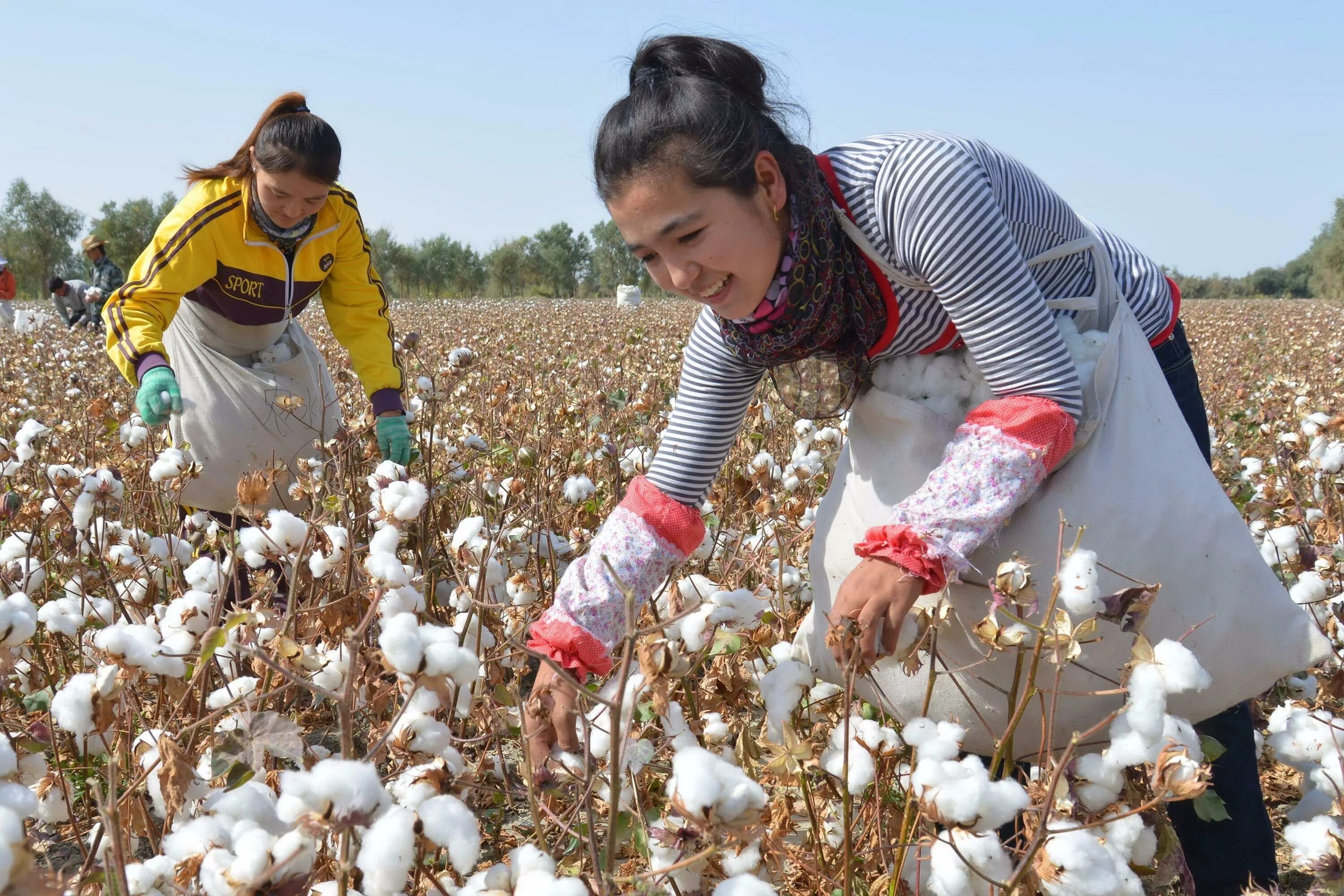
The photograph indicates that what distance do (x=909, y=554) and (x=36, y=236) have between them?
52969mm

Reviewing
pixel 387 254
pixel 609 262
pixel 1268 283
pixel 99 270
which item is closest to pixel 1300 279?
pixel 1268 283

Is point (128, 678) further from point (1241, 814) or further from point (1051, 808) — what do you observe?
point (1241, 814)

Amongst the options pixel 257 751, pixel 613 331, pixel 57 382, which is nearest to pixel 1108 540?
pixel 257 751

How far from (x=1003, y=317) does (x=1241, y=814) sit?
87 cm

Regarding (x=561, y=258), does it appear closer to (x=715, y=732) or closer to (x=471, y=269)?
(x=471, y=269)

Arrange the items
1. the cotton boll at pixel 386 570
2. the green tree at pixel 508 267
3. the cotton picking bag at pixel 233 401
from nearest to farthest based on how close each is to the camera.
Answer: the cotton boll at pixel 386 570
the cotton picking bag at pixel 233 401
the green tree at pixel 508 267

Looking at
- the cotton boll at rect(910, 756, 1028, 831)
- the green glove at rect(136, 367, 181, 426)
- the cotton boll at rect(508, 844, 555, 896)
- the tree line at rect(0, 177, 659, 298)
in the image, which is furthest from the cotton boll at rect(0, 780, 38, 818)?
the tree line at rect(0, 177, 659, 298)

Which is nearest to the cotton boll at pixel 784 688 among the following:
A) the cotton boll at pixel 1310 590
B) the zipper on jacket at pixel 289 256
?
the cotton boll at pixel 1310 590

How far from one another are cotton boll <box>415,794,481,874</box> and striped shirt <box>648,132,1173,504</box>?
921mm

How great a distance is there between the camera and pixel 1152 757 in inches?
42.1

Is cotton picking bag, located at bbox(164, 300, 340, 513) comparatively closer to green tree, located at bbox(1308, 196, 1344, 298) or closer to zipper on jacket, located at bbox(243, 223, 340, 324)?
zipper on jacket, located at bbox(243, 223, 340, 324)

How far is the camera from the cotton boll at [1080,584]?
3.67 feet

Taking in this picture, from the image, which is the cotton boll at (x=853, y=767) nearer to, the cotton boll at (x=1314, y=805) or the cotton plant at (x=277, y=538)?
the cotton boll at (x=1314, y=805)

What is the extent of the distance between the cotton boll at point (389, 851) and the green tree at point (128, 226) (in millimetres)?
47384
